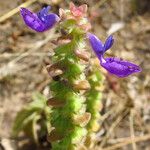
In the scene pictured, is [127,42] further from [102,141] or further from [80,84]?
[80,84]

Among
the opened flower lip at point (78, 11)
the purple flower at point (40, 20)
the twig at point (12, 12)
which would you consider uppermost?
the purple flower at point (40, 20)

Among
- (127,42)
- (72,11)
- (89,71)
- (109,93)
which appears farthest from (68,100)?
(127,42)

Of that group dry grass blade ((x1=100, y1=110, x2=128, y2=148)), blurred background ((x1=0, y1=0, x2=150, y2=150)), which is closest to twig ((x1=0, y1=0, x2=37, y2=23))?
blurred background ((x1=0, y1=0, x2=150, y2=150))

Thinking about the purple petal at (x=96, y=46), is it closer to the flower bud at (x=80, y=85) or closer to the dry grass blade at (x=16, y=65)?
the flower bud at (x=80, y=85)

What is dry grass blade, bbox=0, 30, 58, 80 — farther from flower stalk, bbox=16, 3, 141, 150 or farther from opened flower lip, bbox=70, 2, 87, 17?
opened flower lip, bbox=70, 2, 87, 17

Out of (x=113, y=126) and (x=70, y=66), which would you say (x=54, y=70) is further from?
(x=113, y=126)

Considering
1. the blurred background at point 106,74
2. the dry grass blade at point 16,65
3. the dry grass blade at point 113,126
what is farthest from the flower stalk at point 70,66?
the dry grass blade at point 16,65
